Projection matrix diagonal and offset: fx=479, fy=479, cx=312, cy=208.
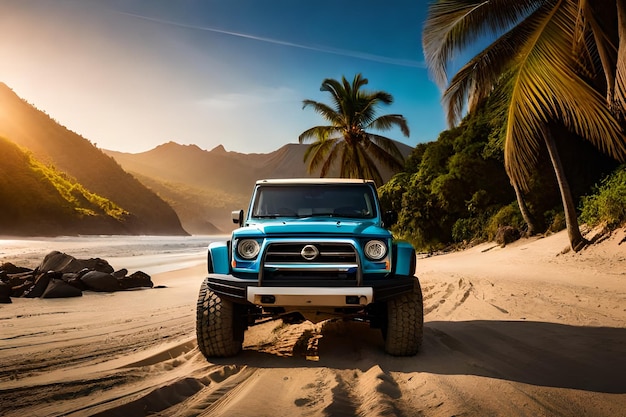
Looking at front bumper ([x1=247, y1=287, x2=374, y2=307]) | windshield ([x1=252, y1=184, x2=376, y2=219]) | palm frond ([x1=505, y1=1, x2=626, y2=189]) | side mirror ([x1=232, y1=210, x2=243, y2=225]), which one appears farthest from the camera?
palm frond ([x1=505, y1=1, x2=626, y2=189])

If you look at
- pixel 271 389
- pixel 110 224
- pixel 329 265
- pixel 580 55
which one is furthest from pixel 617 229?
pixel 110 224

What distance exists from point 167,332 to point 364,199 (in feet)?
11.3

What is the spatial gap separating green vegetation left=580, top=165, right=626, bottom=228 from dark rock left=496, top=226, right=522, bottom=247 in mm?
3436

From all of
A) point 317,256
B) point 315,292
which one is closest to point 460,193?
point 317,256

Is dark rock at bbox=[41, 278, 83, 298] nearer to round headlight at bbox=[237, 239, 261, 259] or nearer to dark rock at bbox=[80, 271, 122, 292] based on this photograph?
dark rock at bbox=[80, 271, 122, 292]

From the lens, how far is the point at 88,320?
8031 millimetres

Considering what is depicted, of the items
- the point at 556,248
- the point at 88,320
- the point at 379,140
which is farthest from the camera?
the point at 379,140

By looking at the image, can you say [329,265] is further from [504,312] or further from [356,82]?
[356,82]

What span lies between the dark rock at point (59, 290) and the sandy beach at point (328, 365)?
1.41 metres

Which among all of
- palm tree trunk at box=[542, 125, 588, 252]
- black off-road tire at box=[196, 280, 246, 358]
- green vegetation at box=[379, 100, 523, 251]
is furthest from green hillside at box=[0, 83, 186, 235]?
black off-road tire at box=[196, 280, 246, 358]

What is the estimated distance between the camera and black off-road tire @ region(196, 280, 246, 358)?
498 centimetres

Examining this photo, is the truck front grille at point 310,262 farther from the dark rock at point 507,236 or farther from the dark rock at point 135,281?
the dark rock at point 507,236

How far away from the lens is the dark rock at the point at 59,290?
10.9 metres

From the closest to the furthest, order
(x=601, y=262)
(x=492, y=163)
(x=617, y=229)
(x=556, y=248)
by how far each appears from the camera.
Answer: (x=601, y=262)
(x=617, y=229)
(x=556, y=248)
(x=492, y=163)
